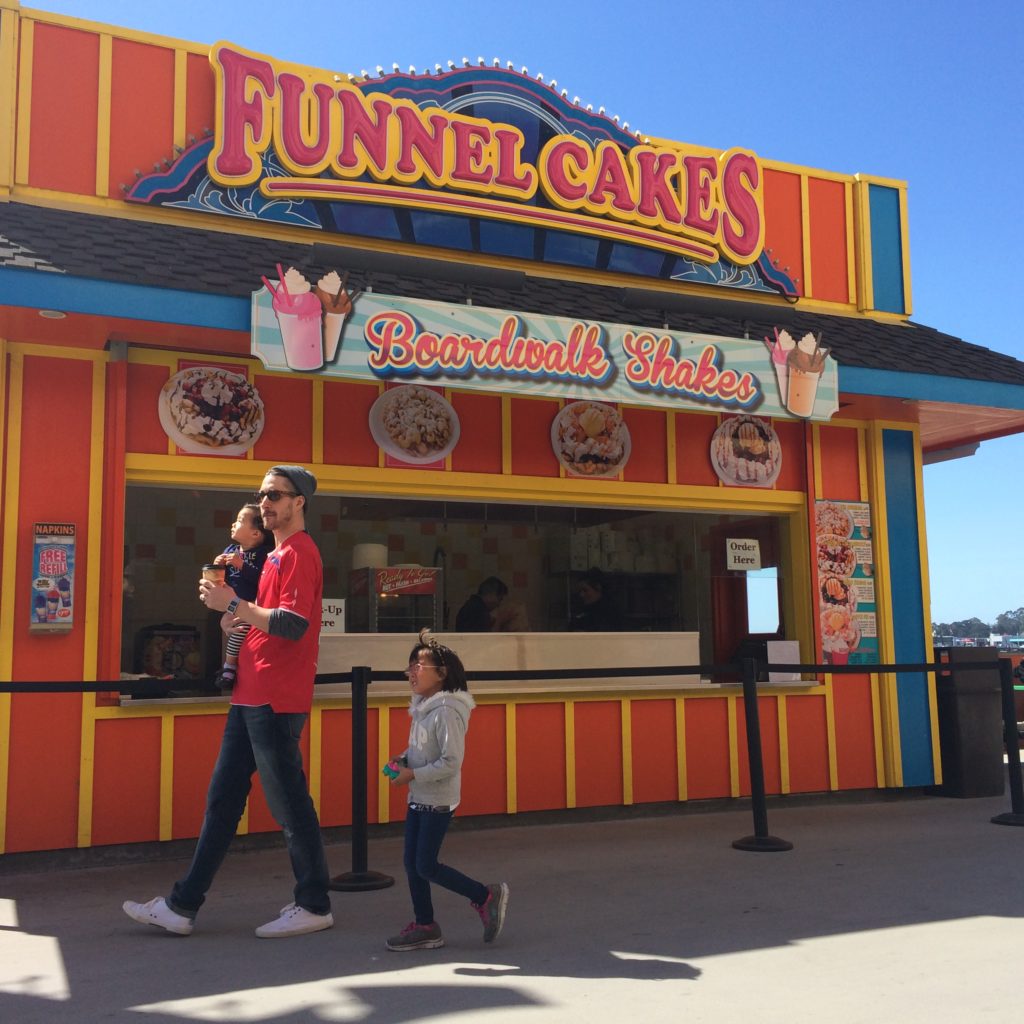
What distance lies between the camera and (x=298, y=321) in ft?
21.3

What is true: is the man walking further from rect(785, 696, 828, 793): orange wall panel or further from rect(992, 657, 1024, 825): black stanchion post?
rect(992, 657, 1024, 825): black stanchion post

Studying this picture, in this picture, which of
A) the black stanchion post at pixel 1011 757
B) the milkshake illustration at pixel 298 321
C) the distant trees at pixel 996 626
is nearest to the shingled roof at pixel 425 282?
the milkshake illustration at pixel 298 321

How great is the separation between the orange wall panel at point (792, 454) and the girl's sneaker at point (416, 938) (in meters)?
5.51

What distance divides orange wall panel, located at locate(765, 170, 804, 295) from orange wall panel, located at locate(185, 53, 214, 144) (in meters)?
4.61

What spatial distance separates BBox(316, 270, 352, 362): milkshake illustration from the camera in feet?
21.5

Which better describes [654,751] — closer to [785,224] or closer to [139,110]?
[785,224]

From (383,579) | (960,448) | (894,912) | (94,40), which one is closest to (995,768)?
(960,448)

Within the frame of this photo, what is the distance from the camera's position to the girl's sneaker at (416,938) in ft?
15.4

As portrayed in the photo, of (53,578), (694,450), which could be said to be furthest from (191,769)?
(694,450)

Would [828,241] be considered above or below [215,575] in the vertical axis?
above

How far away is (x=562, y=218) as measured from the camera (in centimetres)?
868

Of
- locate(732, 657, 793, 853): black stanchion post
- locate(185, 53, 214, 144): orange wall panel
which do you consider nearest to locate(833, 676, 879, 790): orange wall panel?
locate(732, 657, 793, 853): black stanchion post

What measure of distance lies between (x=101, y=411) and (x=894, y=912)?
5.24m

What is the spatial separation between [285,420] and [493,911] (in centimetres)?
390
